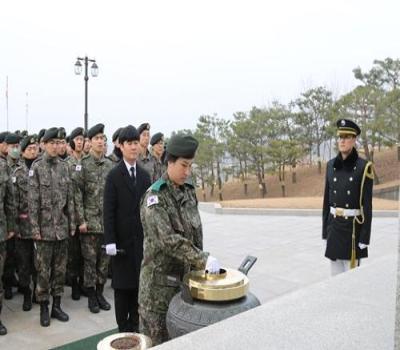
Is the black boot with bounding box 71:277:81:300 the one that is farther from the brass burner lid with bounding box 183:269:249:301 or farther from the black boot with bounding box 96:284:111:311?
the brass burner lid with bounding box 183:269:249:301

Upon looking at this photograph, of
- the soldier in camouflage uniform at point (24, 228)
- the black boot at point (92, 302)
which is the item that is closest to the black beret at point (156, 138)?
the soldier in camouflage uniform at point (24, 228)

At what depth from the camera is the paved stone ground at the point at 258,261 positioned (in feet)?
12.3

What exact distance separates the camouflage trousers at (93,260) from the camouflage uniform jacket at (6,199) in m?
0.73

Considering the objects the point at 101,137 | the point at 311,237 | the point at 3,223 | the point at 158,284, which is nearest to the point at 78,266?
the point at 3,223

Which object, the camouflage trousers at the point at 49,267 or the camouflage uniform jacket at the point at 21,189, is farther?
the camouflage uniform jacket at the point at 21,189

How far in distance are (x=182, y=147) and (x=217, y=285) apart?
737 mm

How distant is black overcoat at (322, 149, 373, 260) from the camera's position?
12.1 ft

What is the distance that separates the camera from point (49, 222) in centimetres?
403

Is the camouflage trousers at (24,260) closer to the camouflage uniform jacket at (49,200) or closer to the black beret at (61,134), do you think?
the camouflage uniform jacket at (49,200)

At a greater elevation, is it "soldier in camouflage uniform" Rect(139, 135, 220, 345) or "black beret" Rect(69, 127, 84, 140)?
"black beret" Rect(69, 127, 84, 140)

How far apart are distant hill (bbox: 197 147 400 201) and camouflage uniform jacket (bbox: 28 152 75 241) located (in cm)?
2216

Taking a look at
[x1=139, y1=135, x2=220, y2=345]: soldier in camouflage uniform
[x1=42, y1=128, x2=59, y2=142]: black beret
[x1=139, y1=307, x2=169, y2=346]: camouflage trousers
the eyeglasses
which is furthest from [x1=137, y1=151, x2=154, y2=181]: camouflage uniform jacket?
[x1=139, y1=307, x2=169, y2=346]: camouflage trousers

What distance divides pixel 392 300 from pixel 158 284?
49.3 inches

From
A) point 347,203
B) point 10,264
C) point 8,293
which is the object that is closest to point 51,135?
point 10,264
